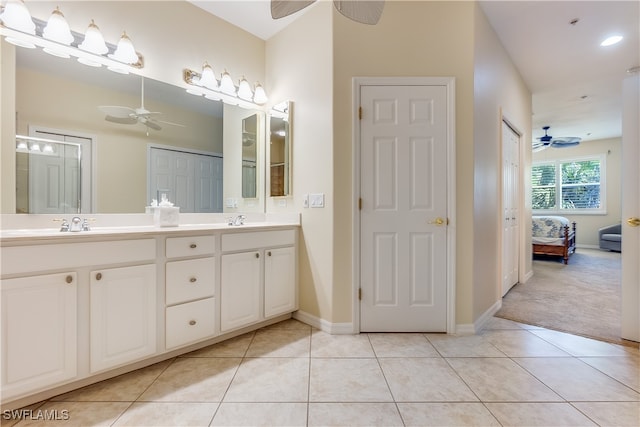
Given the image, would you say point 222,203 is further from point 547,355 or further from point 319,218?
point 547,355

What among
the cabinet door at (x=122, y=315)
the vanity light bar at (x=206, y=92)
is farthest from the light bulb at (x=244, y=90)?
the cabinet door at (x=122, y=315)

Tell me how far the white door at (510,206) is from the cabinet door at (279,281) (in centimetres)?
241

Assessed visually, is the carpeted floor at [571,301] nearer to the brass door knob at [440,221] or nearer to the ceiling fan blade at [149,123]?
the brass door knob at [440,221]

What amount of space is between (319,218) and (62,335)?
69.4 inches

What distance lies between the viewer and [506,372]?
69.0 inches

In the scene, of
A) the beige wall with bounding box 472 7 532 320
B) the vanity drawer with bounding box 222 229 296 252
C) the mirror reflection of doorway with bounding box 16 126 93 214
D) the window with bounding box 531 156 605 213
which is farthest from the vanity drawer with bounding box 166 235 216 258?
the window with bounding box 531 156 605 213

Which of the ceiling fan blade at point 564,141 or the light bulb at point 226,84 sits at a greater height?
the ceiling fan blade at point 564,141

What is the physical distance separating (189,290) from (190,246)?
0.30 meters

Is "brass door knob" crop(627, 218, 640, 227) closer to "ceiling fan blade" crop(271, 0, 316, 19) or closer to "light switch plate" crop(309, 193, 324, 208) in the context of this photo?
"light switch plate" crop(309, 193, 324, 208)

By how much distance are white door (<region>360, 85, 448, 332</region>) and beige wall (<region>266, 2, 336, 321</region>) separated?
283 millimetres

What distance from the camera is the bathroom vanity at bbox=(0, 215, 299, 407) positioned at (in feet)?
4.46

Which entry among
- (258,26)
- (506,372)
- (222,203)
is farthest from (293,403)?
(258,26)

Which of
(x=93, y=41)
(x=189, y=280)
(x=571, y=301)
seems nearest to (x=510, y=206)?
(x=571, y=301)

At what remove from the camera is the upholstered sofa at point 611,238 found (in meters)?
6.35
